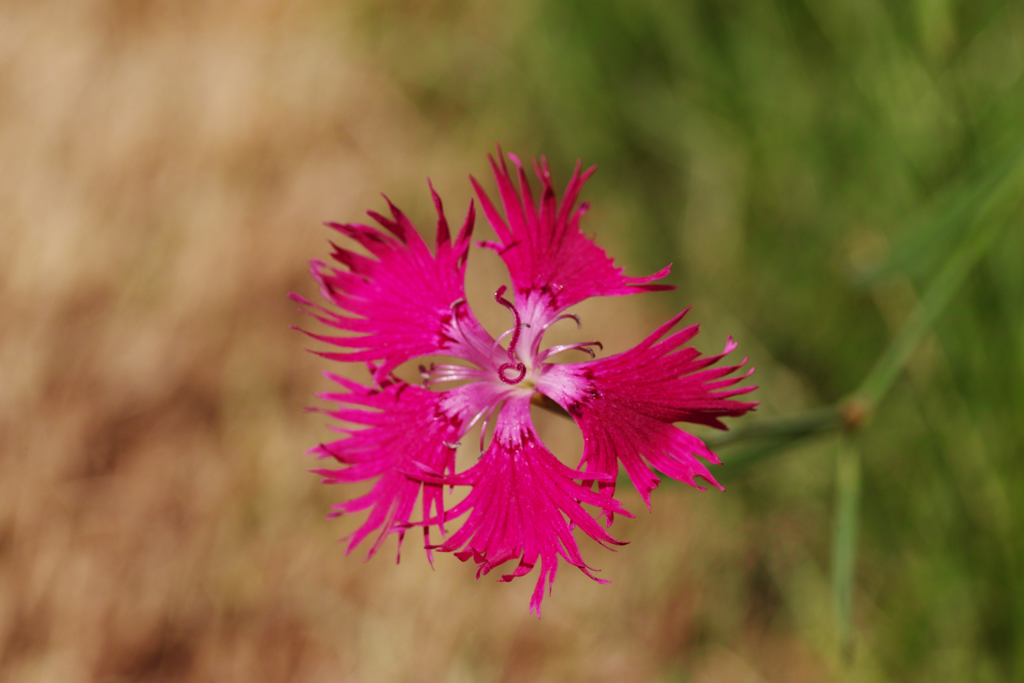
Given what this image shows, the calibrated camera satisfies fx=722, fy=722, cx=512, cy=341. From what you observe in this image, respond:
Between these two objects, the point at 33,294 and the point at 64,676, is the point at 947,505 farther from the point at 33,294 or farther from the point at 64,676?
the point at 33,294

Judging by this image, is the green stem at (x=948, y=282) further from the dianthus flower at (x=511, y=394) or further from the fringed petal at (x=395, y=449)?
the fringed petal at (x=395, y=449)

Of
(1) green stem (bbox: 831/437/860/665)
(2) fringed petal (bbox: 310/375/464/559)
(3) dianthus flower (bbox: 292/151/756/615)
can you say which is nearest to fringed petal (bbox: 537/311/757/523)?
(3) dianthus flower (bbox: 292/151/756/615)

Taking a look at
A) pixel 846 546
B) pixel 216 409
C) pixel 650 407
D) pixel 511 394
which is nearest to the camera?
pixel 650 407

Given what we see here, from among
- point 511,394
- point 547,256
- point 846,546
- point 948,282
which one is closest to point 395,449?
point 511,394

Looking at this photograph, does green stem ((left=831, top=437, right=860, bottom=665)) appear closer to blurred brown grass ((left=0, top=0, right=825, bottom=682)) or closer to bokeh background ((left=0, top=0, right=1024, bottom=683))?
bokeh background ((left=0, top=0, right=1024, bottom=683))

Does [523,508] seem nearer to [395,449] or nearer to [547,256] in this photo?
[395,449]

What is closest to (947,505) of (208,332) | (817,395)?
(817,395)
